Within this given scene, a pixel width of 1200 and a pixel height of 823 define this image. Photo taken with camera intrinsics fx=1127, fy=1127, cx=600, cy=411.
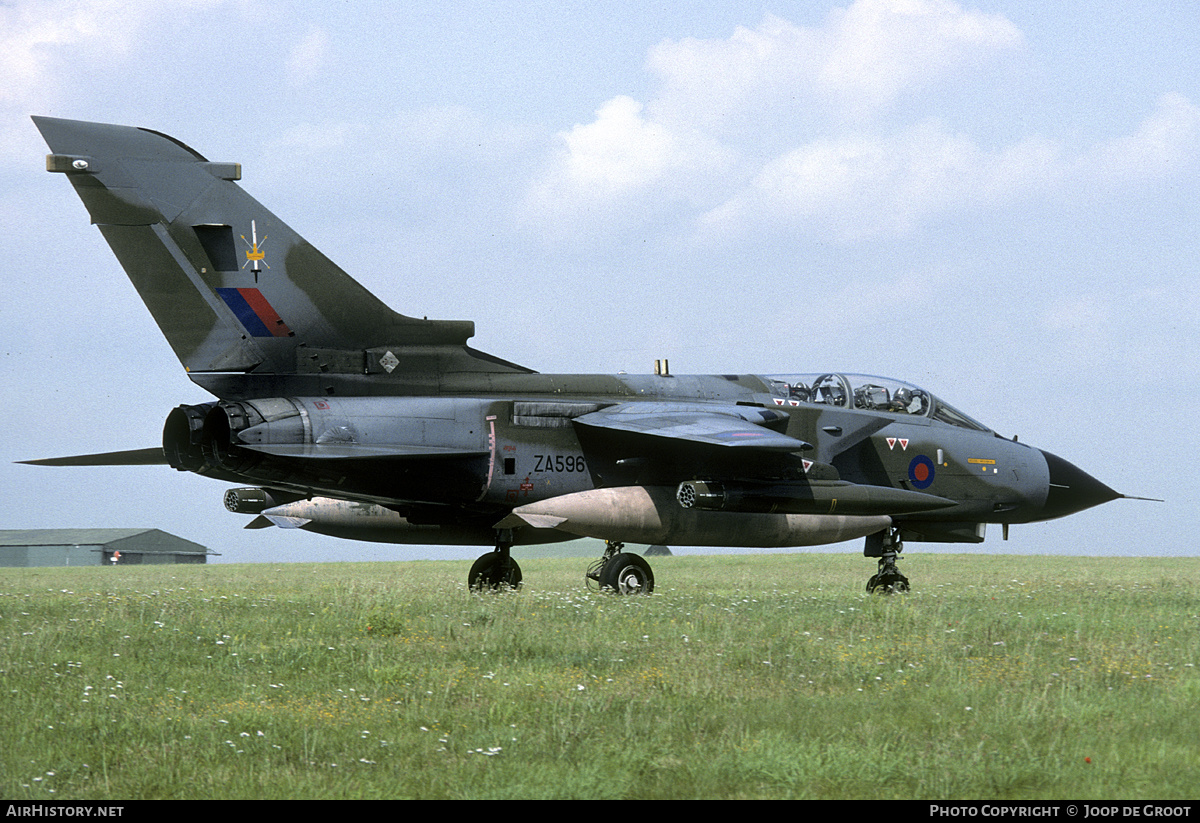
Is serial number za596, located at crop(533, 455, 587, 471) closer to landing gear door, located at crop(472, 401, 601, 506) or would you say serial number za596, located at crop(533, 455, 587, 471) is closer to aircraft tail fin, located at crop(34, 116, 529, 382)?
landing gear door, located at crop(472, 401, 601, 506)

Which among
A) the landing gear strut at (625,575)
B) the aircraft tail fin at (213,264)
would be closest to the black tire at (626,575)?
the landing gear strut at (625,575)

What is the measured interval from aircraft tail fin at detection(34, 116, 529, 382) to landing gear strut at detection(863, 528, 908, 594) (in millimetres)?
7961

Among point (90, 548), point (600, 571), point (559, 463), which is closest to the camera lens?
point (559, 463)

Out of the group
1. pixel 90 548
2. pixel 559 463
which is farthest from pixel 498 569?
pixel 90 548

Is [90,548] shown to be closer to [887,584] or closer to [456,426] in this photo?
[456,426]

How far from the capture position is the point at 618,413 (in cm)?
1672

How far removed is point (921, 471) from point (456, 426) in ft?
25.5

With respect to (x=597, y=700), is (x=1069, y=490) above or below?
above

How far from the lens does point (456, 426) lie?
1543cm

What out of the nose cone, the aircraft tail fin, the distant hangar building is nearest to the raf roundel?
the nose cone

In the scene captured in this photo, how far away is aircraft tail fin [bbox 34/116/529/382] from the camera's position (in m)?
14.7

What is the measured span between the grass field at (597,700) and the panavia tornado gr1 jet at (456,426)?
2.04 metres

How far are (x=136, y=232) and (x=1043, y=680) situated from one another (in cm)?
1207
